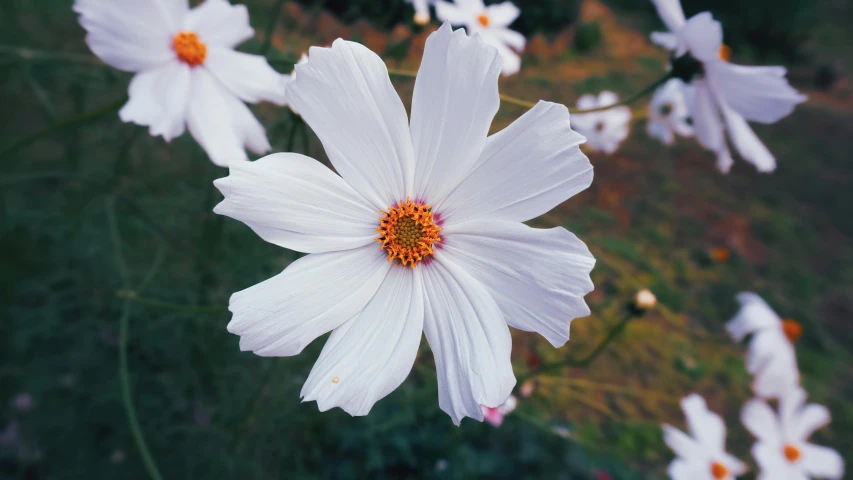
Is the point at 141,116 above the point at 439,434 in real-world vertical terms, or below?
above

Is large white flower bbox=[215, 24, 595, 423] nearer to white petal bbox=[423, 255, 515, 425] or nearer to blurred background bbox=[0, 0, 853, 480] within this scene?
white petal bbox=[423, 255, 515, 425]

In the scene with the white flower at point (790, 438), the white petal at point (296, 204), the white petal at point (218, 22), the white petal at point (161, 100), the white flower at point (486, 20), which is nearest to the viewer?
the white petal at point (296, 204)

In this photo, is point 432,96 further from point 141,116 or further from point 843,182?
point 843,182

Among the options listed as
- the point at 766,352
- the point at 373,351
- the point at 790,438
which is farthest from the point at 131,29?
the point at 790,438

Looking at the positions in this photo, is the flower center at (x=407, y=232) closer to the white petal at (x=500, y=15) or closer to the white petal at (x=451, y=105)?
the white petal at (x=451, y=105)

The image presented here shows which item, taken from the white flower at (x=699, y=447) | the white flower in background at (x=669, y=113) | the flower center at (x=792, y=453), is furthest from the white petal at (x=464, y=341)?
the flower center at (x=792, y=453)

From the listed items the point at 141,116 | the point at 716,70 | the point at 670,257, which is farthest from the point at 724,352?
the point at 141,116

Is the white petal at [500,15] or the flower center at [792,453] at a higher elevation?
the white petal at [500,15]

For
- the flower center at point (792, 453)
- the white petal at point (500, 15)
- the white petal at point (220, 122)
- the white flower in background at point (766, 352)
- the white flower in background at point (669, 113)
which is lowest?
the flower center at point (792, 453)
